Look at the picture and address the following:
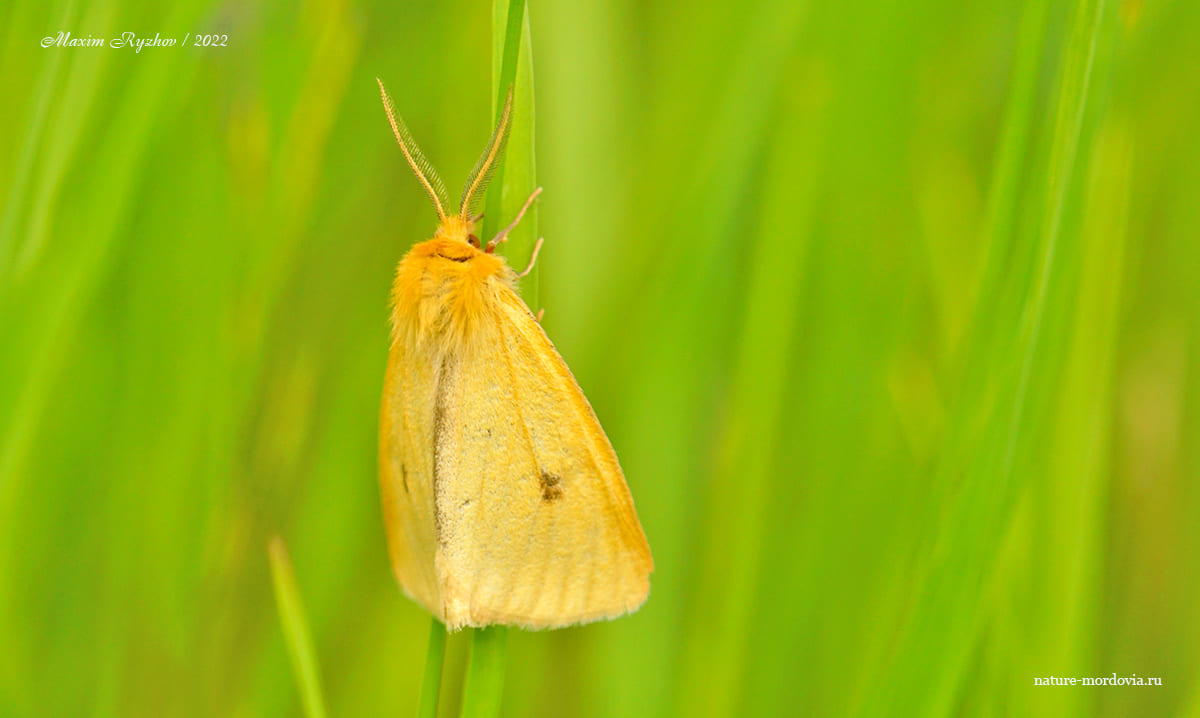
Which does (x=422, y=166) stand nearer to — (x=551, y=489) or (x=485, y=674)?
(x=551, y=489)

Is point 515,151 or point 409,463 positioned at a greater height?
point 515,151

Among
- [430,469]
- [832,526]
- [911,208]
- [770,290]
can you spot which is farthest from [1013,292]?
[430,469]

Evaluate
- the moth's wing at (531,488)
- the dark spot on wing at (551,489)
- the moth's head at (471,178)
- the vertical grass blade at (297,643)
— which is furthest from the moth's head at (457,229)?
the vertical grass blade at (297,643)

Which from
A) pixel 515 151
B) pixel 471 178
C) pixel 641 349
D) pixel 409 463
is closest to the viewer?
pixel 515 151

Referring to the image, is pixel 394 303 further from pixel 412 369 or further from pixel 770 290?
pixel 770 290

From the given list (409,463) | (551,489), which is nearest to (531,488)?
(551,489)

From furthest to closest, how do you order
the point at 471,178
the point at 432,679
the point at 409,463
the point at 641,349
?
the point at 641,349 < the point at 409,463 < the point at 471,178 < the point at 432,679
